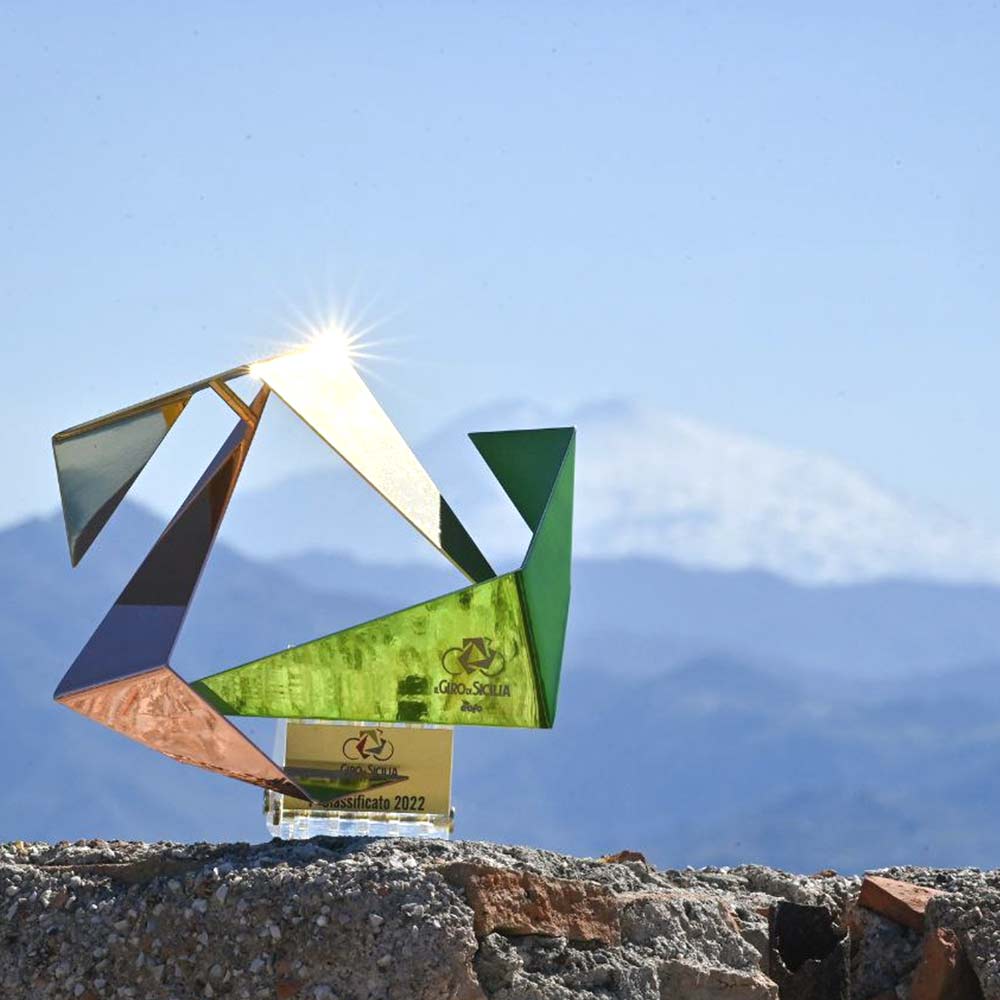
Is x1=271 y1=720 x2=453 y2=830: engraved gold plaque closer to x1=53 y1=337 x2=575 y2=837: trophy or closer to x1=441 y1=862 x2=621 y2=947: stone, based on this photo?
x1=53 y1=337 x2=575 y2=837: trophy

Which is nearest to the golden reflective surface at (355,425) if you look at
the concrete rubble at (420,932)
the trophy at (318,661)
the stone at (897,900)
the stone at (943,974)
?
the trophy at (318,661)

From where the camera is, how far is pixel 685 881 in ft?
23.9

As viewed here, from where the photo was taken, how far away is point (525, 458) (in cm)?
828

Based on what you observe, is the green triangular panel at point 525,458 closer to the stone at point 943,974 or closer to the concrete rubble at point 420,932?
the concrete rubble at point 420,932

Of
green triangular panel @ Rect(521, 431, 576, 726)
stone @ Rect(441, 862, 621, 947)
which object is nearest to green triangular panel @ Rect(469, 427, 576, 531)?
green triangular panel @ Rect(521, 431, 576, 726)

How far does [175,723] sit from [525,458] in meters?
2.43

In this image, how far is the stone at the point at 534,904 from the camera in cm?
575

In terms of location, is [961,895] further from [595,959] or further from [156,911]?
[156,911]

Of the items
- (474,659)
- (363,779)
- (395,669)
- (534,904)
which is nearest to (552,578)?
(474,659)

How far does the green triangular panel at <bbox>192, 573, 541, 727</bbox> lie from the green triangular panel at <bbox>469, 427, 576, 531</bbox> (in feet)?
2.74

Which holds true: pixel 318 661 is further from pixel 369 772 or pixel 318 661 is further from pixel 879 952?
pixel 879 952

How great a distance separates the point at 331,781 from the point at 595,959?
195cm

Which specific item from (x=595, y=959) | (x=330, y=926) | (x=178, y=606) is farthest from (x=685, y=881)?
(x=178, y=606)

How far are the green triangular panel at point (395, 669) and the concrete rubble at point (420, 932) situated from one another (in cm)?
93
